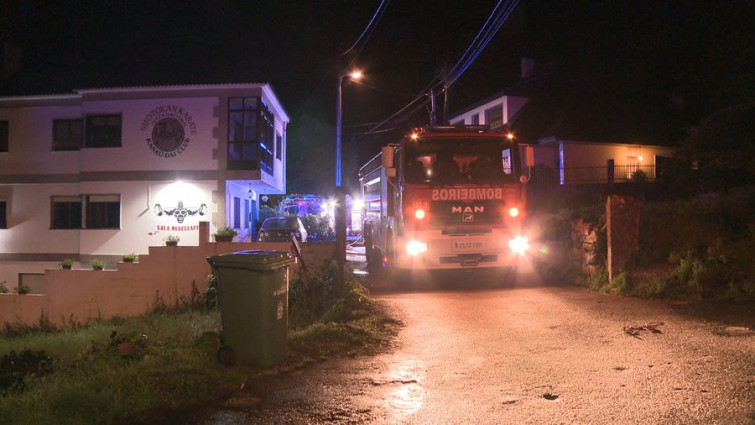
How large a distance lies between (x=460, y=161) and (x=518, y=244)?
2.14 metres

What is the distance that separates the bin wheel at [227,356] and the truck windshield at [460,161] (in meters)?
6.37

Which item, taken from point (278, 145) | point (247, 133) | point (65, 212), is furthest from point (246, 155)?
point (65, 212)

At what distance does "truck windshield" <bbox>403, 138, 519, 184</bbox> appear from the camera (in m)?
11.9

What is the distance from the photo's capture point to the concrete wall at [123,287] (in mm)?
13281

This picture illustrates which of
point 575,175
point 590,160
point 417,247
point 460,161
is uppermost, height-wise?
point 590,160

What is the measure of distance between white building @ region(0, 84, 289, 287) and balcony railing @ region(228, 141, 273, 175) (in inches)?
1.5

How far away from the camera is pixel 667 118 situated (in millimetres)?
33938

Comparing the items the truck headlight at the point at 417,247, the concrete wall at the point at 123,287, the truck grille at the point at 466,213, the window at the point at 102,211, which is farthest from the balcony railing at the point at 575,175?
the concrete wall at the point at 123,287

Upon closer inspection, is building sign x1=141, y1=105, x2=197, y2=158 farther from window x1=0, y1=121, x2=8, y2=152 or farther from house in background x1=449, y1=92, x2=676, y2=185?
house in background x1=449, y1=92, x2=676, y2=185

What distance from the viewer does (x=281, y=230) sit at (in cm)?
2153

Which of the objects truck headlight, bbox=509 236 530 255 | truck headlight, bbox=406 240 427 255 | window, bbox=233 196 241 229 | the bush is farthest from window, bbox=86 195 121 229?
truck headlight, bbox=509 236 530 255

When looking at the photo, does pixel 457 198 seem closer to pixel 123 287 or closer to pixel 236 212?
pixel 123 287

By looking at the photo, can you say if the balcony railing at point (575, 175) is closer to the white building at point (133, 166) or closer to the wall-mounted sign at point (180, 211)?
the white building at point (133, 166)

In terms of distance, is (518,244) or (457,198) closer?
(457,198)
